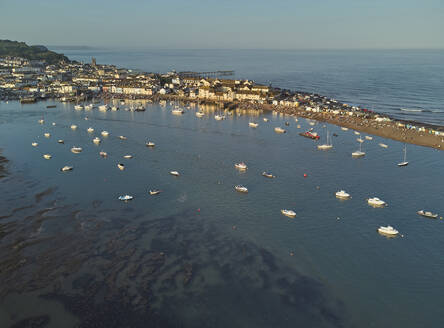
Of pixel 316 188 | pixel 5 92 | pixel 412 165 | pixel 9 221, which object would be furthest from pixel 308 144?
pixel 5 92

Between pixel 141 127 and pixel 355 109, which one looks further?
pixel 355 109

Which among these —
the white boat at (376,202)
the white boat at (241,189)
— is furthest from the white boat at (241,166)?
the white boat at (376,202)

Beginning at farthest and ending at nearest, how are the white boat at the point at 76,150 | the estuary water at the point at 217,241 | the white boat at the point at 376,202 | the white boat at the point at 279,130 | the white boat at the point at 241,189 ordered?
the white boat at the point at 279,130, the white boat at the point at 76,150, the white boat at the point at 241,189, the white boat at the point at 376,202, the estuary water at the point at 217,241

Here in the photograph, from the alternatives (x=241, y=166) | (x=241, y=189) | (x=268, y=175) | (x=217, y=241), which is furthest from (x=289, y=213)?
(x=241, y=166)

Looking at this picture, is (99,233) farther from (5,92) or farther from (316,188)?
(5,92)

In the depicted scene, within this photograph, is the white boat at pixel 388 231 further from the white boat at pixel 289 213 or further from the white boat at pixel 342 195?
the white boat at pixel 289 213
